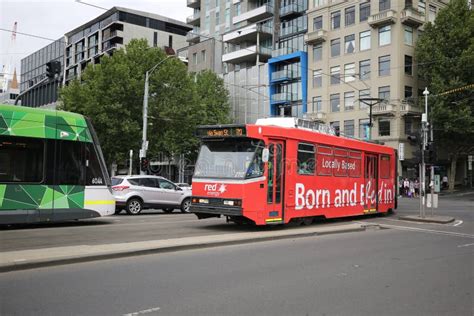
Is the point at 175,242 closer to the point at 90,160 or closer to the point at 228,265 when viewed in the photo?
the point at 228,265

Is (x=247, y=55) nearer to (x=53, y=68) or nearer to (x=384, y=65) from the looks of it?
(x=384, y=65)

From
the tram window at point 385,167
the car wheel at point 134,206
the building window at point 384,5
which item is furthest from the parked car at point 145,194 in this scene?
the building window at point 384,5

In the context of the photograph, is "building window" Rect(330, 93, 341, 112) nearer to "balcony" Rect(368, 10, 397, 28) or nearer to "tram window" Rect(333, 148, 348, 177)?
"balcony" Rect(368, 10, 397, 28)

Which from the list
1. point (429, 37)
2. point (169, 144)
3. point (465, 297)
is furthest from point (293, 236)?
point (429, 37)

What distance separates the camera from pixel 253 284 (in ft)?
24.0

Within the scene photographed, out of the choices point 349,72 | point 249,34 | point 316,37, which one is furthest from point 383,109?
point 249,34

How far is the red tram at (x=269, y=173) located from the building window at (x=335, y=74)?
37041 millimetres

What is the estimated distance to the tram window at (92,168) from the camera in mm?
15266

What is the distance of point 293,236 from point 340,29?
44.7 m

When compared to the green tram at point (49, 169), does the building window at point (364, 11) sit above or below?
above

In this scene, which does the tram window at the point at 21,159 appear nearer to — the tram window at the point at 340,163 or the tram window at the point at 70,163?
the tram window at the point at 70,163

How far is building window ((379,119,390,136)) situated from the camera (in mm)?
49656

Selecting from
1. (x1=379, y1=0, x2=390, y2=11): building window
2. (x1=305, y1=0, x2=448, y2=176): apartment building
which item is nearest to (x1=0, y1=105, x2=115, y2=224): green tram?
(x1=305, y1=0, x2=448, y2=176): apartment building

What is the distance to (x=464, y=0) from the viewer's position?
4694 centimetres
